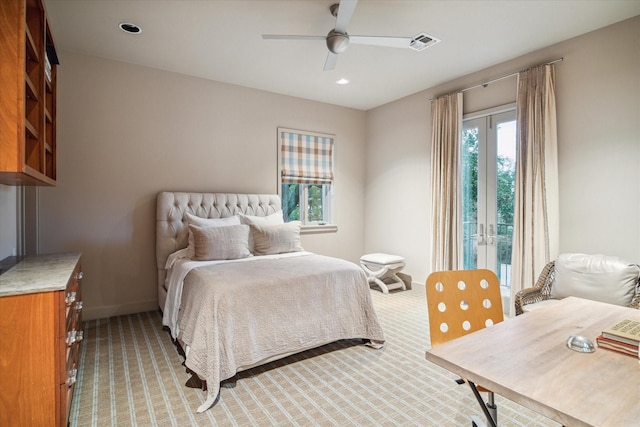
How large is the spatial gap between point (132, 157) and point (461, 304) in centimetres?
369

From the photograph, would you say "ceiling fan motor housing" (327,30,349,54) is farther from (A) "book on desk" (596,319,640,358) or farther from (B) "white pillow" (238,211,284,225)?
(A) "book on desk" (596,319,640,358)

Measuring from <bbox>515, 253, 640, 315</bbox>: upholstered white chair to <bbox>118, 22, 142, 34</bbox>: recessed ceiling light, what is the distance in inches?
154

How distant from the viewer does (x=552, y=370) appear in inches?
40.6

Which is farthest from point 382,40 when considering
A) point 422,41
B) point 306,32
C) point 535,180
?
point 535,180

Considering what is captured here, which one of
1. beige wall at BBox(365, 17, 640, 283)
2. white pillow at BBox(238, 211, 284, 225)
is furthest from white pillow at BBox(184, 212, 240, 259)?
beige wall at BBox(365, 17, 640, 283)

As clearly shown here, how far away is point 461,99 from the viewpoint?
13.6 feet

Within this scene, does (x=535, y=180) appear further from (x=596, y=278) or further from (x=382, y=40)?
(x=382, y=40)

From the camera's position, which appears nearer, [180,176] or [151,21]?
[151,21]

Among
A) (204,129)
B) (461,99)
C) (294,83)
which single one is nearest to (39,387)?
(204,129)

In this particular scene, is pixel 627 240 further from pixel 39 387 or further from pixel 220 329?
pixel 39 387

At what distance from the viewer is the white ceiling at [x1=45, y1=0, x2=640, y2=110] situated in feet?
8.73

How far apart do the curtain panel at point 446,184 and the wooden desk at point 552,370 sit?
9.18 ft

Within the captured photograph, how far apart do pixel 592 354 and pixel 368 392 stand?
4.88 feet

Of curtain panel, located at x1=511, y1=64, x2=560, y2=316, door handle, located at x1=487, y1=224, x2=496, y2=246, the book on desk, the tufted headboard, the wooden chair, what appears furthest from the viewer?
door handle, located at x1=487, y1=224, x2=496, y2=246
